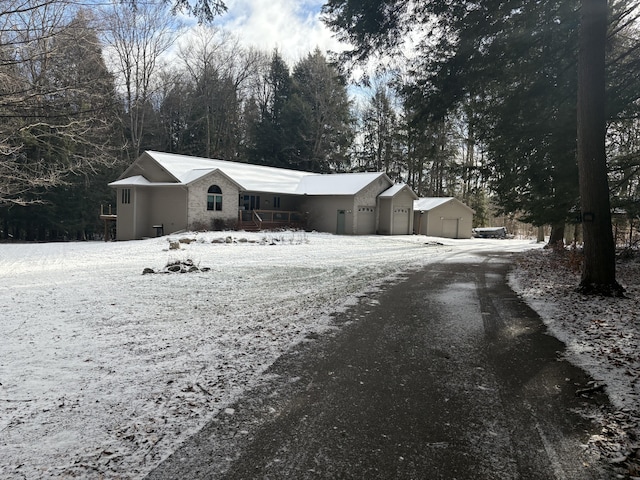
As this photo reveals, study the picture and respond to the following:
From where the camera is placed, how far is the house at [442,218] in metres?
37.8

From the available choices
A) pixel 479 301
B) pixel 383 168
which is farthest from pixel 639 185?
pixel 383 168

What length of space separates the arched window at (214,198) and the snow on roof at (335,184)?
7026 millimetres

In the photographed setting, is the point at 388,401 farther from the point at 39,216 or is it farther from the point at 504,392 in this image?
the point at 39,216

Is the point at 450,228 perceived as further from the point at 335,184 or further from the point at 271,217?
the point at 271,217

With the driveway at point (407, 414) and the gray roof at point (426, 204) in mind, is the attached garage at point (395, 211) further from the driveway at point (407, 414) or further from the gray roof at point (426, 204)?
the driveway at point (407, 414)

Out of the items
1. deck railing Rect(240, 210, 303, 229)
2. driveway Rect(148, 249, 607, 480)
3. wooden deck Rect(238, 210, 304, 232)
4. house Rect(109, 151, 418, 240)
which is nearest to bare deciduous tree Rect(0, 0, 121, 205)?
driveway Rect(148, 249, 607, 480)

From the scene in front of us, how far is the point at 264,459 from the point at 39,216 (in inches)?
1448

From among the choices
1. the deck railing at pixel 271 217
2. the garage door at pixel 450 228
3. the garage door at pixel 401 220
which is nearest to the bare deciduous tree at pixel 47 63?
the deck railing at pixel 271 217

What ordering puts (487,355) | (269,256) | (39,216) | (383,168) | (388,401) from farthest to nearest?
(383,168) → (39,216) → (269,256) → (487,355) → (388,401)

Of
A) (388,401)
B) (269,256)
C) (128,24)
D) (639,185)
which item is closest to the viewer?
(388,401)

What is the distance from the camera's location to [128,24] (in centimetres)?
2891

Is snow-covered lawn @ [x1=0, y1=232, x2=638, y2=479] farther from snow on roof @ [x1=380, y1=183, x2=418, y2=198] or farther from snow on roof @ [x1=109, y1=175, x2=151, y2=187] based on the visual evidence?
snow on roof @ [x1=380, y1=183, x2=418, y2=198]

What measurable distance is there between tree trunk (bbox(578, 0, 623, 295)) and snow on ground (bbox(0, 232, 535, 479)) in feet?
15.9

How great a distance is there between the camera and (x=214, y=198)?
91.0 ft
